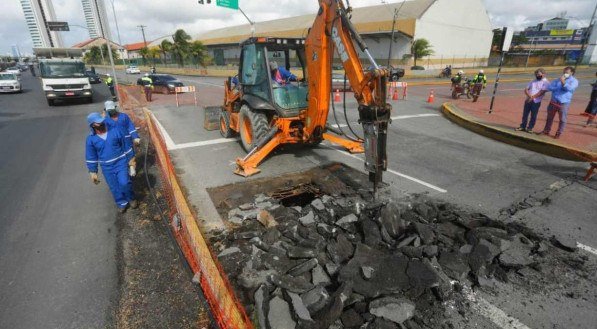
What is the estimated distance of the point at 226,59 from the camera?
224ft

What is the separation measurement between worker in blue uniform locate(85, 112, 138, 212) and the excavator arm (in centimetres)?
348

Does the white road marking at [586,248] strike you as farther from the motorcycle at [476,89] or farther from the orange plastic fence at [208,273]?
the motorcycle at [476,89]

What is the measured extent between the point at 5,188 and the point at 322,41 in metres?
6.86

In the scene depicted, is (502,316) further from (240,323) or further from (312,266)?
(240,323)

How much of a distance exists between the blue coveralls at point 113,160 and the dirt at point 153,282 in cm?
40

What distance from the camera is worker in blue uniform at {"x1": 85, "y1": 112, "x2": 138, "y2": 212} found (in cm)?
481

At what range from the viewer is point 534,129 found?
926 centimetres

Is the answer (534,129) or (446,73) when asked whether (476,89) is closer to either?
(534,129)

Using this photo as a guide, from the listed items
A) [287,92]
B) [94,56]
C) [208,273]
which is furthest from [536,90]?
[94,56]

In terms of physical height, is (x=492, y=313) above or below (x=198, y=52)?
below

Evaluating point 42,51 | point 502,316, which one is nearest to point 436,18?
point 42,51

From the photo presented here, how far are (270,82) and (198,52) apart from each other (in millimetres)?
57146

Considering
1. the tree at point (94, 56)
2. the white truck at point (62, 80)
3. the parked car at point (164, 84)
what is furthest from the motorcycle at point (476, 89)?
the tree at point (94, 56)

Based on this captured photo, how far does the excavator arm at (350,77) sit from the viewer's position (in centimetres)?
407
